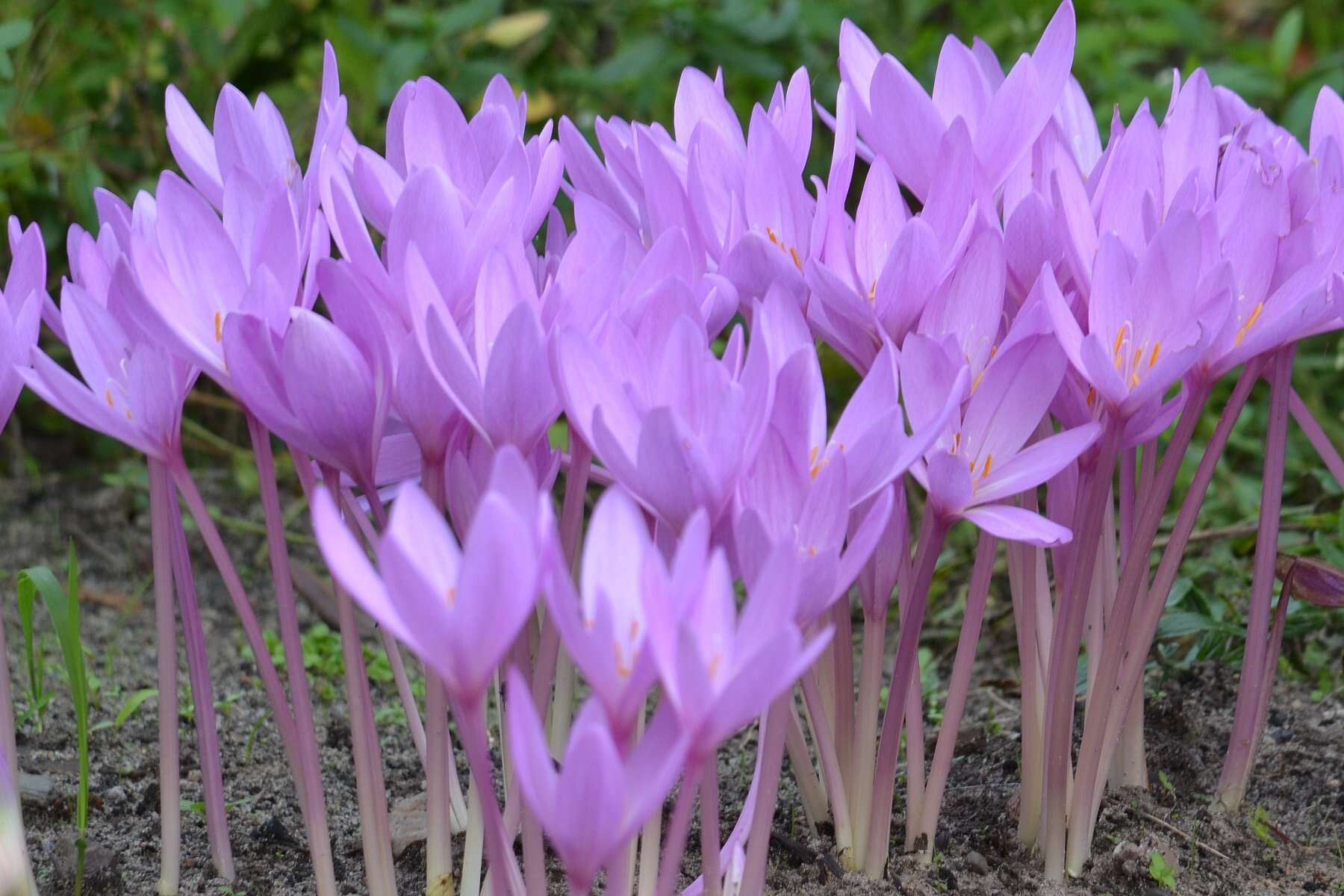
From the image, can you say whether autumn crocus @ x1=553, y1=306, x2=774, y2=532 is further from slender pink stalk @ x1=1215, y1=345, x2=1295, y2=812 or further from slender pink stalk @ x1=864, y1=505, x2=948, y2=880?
slender pink stalk @ x1=1215, y1=345, x2=1295, y2=812

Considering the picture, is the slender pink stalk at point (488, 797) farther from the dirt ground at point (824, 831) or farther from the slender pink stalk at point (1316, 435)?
the slender pink stalk at point (1316, 435)

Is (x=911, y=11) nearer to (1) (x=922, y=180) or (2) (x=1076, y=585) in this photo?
(1) (x=922, y=180)

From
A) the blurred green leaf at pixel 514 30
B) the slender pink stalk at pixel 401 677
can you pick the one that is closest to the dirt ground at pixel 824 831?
the slender pink stalk at pixel 401 677

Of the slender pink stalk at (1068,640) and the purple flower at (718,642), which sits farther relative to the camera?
the slender pink stalk at (1068,640)

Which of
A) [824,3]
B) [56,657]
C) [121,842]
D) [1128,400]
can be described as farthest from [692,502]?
[824,3]

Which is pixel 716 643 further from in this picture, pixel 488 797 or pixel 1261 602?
pixel 1261 602

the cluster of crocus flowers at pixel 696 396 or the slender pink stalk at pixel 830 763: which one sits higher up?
the cluster of crocus flowers at pixel 696 396

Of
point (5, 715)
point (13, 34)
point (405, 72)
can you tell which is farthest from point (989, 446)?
point (405, 72)
